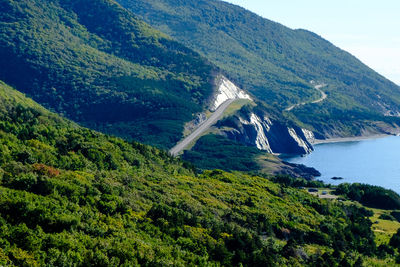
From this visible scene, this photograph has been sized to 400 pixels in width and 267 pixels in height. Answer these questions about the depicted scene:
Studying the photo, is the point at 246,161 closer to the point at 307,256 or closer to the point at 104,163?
the point at 104,163

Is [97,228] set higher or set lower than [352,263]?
higher

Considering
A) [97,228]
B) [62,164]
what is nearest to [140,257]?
[97,228]

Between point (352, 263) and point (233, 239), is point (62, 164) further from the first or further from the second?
point (352, 263)

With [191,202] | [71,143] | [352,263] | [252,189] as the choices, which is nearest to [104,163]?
[71,143]

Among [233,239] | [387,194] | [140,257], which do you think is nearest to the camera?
[140,257]

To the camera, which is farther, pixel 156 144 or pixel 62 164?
pixel 156 144

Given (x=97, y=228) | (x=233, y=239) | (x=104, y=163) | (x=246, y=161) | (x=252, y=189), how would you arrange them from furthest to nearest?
(x=246, y=161) < (x=252, y=189) < (x=104, y=163) < (x=233, y=239) < (x=97, y=228)
